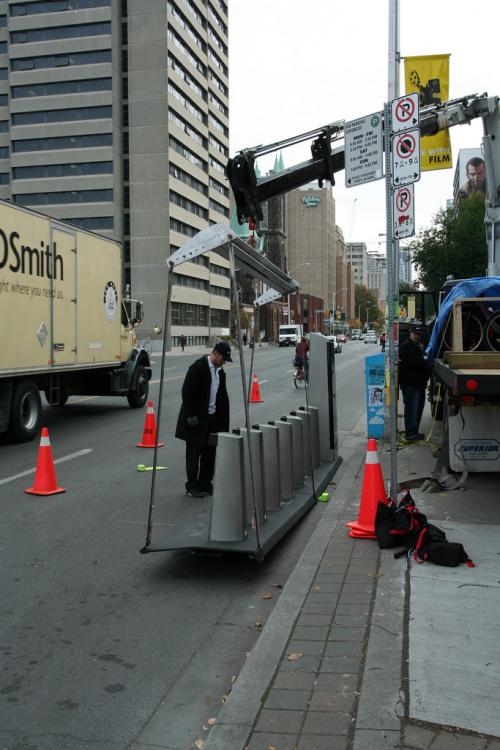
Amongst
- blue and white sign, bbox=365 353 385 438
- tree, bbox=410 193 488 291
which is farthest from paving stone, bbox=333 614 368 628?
tree, bbox=410 193 488 291

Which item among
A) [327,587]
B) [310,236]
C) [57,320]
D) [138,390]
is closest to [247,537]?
[327,587]

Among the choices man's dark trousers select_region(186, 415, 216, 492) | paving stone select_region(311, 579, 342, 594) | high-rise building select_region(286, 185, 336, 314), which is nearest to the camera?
paving stone select_region(311, 579, 342, 594)

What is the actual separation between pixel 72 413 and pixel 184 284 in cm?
6262

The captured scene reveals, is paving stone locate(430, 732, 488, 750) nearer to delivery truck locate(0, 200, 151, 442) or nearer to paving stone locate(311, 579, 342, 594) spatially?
paving stone locate(311, 579, 342, 594)

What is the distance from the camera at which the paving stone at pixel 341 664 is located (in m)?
3.54

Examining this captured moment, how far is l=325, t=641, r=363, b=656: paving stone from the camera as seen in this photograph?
12.3 feet

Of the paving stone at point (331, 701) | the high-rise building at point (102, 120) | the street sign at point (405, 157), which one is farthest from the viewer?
the high-rise building at point (102, 120)

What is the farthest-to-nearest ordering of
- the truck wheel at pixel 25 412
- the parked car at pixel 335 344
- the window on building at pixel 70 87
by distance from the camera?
the window on building at pixel 70 87
the truck wheel at pixel 25 412
the parked car at pixel 335 344

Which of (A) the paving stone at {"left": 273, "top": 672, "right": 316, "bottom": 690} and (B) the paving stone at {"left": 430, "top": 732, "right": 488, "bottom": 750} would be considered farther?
(A) the paving stone at {"left": 273, "top": 672, "right": 316, "bottom": 690}

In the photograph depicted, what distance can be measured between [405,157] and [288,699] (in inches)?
171

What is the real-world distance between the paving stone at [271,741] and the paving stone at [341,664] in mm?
619

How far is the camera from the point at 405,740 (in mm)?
2859

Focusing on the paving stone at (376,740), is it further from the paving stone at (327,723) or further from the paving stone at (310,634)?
the paving stone at (310,634)

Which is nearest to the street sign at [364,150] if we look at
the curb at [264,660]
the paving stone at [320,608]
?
the curb at [264,660]
